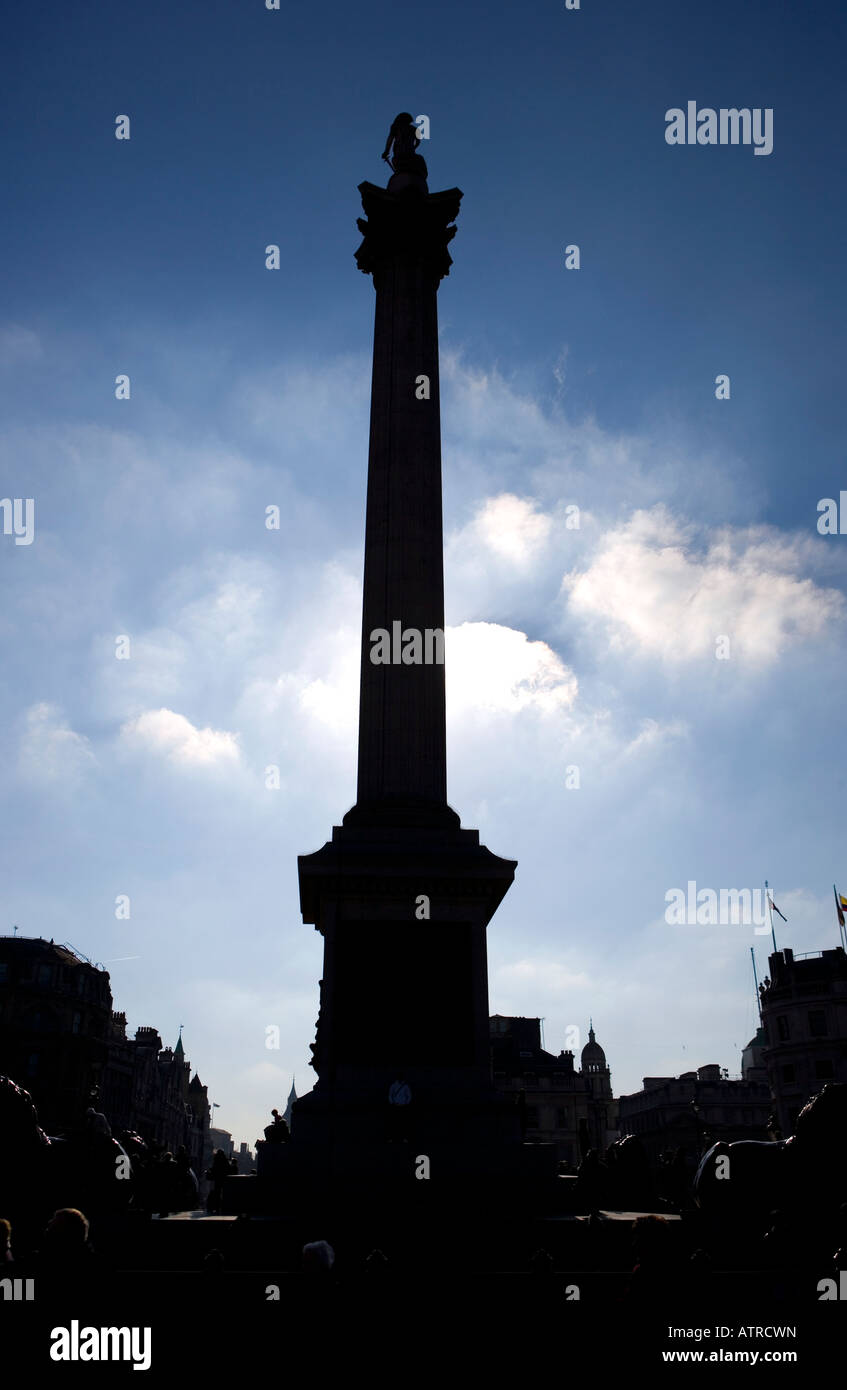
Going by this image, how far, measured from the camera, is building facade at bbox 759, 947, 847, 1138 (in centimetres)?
6519

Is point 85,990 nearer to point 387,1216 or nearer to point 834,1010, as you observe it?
point 834,1010

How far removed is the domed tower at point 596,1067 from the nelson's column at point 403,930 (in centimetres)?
8653

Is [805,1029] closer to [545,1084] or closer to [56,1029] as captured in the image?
[545,1084]

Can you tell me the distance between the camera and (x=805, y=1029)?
219 ft

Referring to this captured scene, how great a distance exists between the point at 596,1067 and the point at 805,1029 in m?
45.0

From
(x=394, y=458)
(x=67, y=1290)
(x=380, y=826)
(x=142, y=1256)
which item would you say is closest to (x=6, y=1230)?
(x=67, y=1290)

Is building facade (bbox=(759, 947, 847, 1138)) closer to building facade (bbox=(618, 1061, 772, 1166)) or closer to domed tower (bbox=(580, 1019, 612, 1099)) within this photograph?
building facade (bbox=(618, 1061, 772, 1166))

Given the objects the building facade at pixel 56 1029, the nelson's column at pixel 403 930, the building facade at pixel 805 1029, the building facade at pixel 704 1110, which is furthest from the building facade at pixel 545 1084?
the nelson's column at pixel 403 930

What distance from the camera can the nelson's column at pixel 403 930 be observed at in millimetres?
20531

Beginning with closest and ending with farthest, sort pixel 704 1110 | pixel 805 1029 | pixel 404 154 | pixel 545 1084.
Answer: pixel 404 154 → pixel 805 1029 → pixel 545 1084 → pixel 704 1110

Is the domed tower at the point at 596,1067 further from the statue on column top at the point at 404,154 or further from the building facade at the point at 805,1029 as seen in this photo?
the statue on column top at the point at 404,154

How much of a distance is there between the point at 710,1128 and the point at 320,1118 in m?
79.1

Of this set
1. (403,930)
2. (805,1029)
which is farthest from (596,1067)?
(403,930)

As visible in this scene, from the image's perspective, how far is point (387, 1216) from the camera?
18.7m
